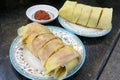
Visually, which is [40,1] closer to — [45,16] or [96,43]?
[45,16]

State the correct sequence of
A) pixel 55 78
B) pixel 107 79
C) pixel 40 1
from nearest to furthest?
1. pixel 55 78
2. pixel 40 1
3. pixel 107 79

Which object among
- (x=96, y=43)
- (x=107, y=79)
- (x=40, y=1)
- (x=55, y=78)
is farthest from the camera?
(x=107, y=79)

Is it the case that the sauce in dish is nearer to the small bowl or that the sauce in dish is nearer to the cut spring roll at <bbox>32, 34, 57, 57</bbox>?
the small bowl

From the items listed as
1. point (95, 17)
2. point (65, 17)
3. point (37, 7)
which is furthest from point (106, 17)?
point (37, 7)

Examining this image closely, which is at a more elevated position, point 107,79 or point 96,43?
point 96,43

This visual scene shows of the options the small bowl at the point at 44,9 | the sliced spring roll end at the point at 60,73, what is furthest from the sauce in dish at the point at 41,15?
the sliced spring roll end at the point at 60,73

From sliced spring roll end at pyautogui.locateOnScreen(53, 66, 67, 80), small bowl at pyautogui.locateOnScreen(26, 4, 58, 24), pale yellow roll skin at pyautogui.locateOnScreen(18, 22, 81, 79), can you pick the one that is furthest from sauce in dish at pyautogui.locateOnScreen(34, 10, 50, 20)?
sliced spring roll end at pyautogui.locateOnScreen(53, 66, 67, 80)

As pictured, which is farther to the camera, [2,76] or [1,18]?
[1,18]
